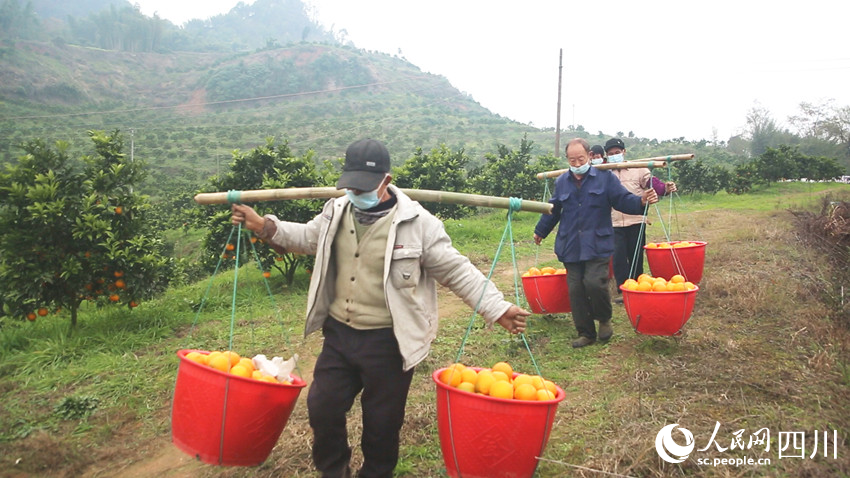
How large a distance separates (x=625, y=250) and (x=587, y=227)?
1.51m

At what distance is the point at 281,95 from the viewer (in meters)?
76.6

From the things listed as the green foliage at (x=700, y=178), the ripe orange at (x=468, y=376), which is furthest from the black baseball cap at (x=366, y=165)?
the green foliage at (x=700, y=178)

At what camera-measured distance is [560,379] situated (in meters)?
4.06

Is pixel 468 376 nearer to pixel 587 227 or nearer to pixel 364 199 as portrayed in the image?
pixel 364 199

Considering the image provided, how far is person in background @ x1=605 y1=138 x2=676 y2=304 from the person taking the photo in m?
5.71

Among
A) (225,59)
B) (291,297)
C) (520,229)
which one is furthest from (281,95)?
(291,297)

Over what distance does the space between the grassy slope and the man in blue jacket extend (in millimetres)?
426

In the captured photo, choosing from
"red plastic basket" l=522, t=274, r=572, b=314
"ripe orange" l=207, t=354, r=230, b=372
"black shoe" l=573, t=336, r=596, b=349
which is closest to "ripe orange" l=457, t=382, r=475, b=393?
"ripe orange" l=207, t=354, r=230, b=372

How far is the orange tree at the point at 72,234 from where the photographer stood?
5.09 metres

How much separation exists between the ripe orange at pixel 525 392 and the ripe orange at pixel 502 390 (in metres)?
0.03

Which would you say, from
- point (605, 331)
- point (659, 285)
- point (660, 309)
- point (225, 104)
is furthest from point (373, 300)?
point (225, 104)

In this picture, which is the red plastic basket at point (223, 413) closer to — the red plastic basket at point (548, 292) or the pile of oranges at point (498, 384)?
the pile of oranges at point (498, 384)

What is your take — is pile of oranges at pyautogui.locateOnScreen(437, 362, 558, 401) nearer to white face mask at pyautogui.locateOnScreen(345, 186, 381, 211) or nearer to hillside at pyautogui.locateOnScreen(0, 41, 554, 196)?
white face mask at pyautogui.locateOnScreen(345, 186, 381, 211)

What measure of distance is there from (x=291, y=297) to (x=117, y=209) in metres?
2.52
